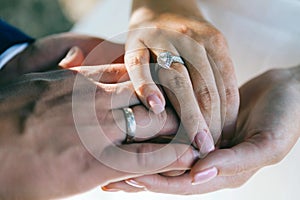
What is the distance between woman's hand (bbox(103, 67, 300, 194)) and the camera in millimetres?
671

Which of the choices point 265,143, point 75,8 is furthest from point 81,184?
point 75,8

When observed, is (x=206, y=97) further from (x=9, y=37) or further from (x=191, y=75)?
(x=9, y=37)

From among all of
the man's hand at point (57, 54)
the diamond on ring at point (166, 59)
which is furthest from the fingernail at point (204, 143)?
the man's hand at point (57, 54)

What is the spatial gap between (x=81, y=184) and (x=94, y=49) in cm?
30

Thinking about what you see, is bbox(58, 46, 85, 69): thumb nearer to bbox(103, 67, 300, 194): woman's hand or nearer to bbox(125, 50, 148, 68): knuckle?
bbox(125, 50, 148, 68): knuckle

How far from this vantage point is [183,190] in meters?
0.72

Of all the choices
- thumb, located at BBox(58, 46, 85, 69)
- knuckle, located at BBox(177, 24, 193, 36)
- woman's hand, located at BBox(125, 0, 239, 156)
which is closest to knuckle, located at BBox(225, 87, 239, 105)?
woman's hand, located at BBox(125, 0, 239, 156)

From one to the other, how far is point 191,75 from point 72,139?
19cm

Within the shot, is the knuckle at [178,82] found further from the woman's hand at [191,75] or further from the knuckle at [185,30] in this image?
the knuckle at [185,30]

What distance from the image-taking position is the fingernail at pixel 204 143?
26.7 inches

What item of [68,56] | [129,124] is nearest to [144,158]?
[129,124]

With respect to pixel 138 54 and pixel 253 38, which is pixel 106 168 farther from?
pixel 253 38

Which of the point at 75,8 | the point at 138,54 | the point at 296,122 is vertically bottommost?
the point at 75,8

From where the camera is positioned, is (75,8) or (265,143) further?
(75,8)
